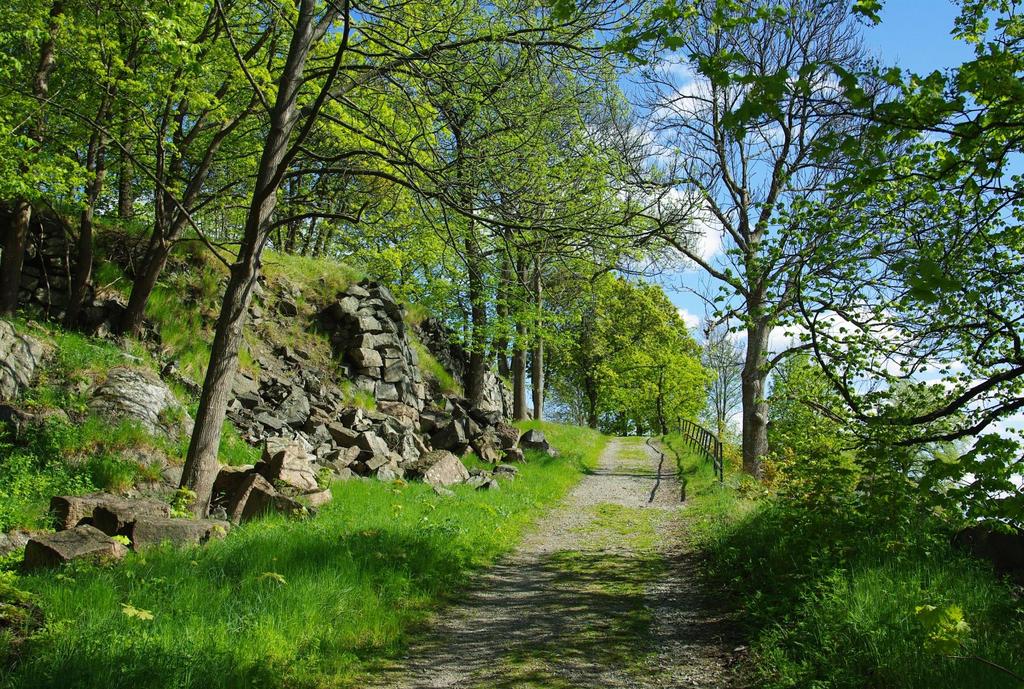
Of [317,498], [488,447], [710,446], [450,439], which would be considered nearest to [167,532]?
[317,498]

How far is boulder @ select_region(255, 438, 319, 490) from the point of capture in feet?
33.5

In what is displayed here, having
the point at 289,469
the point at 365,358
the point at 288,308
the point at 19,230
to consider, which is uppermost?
the point at 19,230

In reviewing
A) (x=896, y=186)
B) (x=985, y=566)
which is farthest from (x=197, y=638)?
(x=896, y=186)

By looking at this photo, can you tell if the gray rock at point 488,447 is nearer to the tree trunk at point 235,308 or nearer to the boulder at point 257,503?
the boulder at point 257,503

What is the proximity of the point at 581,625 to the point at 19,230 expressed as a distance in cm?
1220

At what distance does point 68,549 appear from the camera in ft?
19.7

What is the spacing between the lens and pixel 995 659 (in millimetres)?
4574

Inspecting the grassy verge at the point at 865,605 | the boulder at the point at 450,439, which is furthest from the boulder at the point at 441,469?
the grassy verge at the point at 865,605

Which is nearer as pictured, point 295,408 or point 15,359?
point 15,359

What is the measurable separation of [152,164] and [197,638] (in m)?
13.1

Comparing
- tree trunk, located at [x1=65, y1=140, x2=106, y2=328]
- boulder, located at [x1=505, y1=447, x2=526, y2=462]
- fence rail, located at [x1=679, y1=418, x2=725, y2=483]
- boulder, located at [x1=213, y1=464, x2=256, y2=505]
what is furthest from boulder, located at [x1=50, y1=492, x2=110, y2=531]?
fence rail, located at [x1=679, y1=418, x2=725, y2=483]

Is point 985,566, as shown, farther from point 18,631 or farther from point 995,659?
point 18,631

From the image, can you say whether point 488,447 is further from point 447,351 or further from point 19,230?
point 19,230

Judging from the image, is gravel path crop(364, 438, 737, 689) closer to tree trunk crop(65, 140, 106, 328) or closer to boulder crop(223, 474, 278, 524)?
boulder crop(223, 474, 278, 524)
